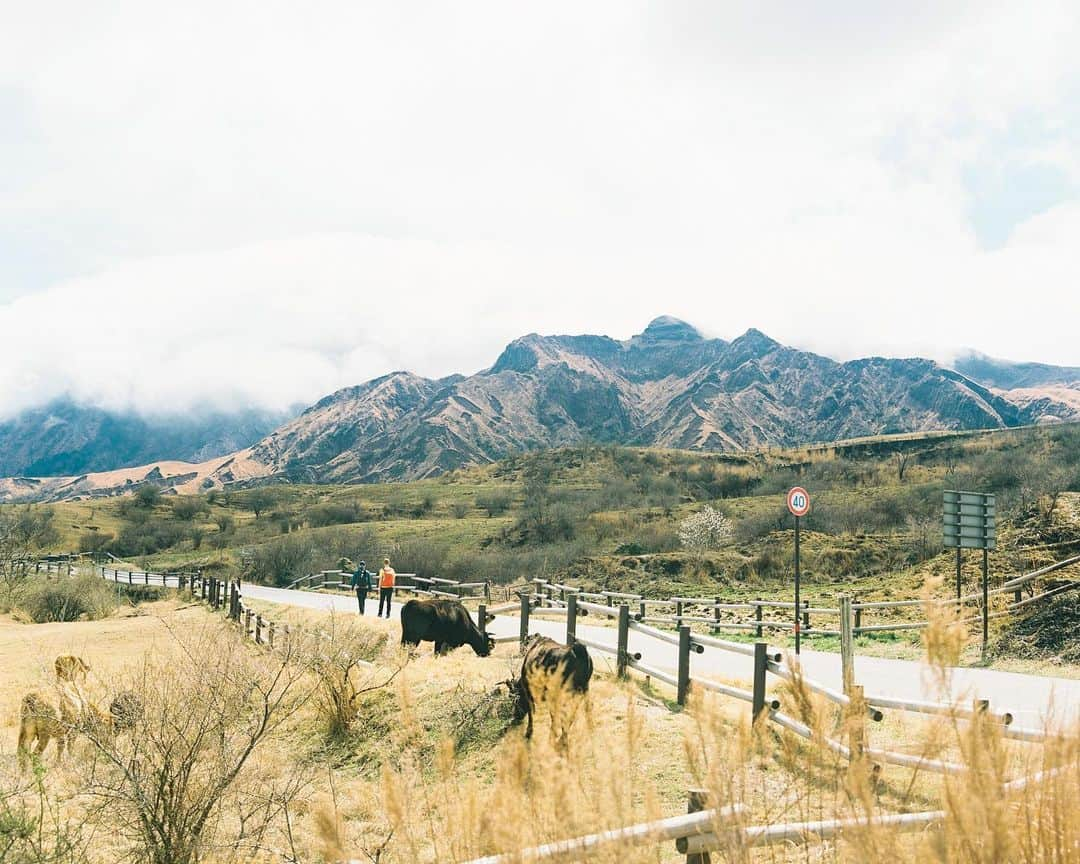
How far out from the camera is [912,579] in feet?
92.2

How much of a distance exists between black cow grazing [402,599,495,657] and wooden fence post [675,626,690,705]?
5117 mm

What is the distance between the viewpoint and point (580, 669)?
9320mm

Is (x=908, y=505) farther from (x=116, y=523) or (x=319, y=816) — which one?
(x=116, y=523)

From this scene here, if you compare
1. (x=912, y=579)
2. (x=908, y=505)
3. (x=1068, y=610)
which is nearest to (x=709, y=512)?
(x=908, y=505)

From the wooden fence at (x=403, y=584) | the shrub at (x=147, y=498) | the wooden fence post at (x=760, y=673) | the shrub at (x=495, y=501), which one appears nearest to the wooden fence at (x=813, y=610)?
the wooden fence at (x=403, y=584)

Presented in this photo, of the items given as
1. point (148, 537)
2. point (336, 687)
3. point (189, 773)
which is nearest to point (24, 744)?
point (336, 687)

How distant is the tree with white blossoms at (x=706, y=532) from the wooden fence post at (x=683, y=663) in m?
38.7

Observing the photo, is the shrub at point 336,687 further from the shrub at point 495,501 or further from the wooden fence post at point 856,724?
the shrub at point 495,501

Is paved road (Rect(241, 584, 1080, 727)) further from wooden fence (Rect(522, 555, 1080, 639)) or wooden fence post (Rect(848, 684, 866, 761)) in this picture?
wooden fence post (Rect(848, 684, 866, 761))

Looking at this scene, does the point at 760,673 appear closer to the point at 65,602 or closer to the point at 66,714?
the point at 66,714

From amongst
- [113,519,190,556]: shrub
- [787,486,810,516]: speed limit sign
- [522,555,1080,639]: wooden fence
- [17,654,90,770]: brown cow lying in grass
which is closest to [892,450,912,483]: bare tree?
[522,555,1080,639]: wooden fence

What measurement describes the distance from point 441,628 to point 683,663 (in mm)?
5637

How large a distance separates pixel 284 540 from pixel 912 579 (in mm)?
42575

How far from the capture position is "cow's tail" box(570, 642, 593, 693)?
918 cm
